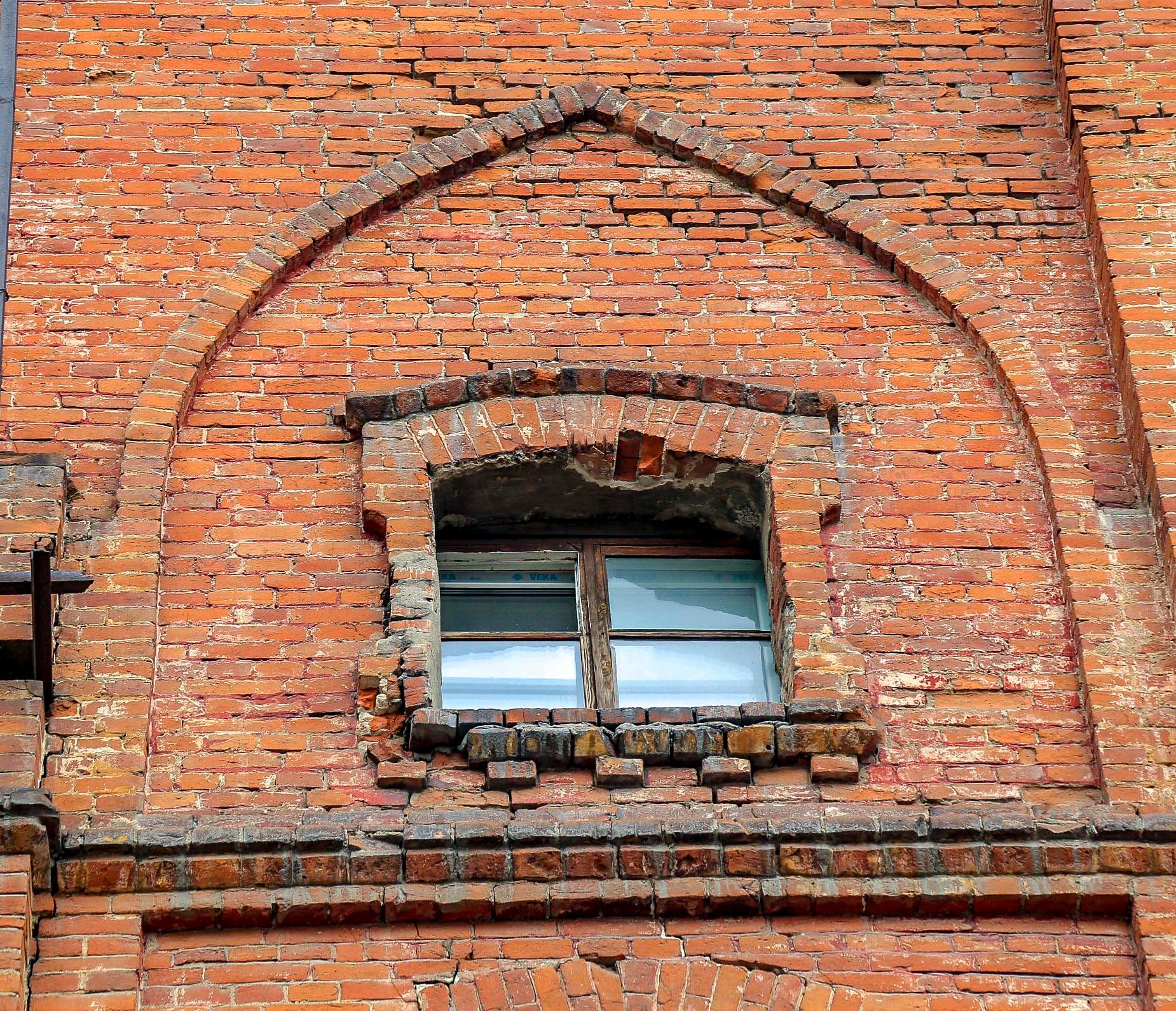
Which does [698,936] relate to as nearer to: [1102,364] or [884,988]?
[884,988]

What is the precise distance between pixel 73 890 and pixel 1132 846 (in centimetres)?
314

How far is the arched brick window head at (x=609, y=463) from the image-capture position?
7.40 m

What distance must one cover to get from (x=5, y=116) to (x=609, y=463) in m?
2.35

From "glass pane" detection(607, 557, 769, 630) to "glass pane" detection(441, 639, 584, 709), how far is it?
11.1 inches

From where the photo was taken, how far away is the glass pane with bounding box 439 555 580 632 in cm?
761

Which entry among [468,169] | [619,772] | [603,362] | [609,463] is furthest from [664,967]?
[468,169]

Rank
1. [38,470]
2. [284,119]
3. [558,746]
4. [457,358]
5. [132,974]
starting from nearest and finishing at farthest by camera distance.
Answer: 1. [132,974]
2. [558,746]
3. [38,470]
4. [457,358]
5. [284,119]

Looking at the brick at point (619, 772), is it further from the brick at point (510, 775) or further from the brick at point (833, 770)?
the brick at point (833, 770)

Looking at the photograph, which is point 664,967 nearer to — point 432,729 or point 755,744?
point 755,744

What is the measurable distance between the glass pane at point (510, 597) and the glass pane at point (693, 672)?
0.85 ft

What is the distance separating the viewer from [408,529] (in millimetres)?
7371

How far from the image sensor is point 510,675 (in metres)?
7.45

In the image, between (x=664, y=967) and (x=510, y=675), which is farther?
(x=510, y=675)

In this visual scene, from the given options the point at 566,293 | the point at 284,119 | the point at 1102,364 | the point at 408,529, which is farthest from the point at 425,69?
the point at 1102,364
